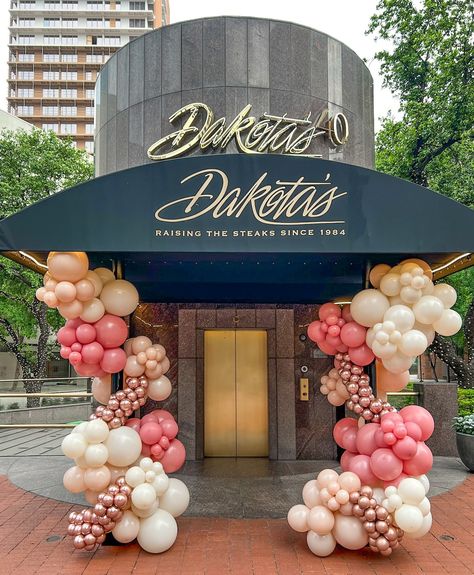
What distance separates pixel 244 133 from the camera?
9.19m

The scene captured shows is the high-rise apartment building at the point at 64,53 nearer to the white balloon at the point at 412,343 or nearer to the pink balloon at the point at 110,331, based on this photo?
the pink balloon at the point at 110,331

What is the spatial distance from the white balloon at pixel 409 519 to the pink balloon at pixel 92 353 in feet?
11.9

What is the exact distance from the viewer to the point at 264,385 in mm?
10281

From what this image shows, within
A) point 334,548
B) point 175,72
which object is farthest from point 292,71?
point 334,548

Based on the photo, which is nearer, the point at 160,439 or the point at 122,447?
the point at 122,447

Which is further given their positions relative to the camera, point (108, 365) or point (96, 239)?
point (108, 365)

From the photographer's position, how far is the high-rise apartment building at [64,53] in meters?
74.6

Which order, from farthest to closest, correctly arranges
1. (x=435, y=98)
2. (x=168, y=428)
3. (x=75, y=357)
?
(x=435, y=98), (x=168, y=428), (x=75, y=357)

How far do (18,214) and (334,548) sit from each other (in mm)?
4969

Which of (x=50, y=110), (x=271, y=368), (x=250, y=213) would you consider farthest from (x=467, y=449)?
(x=50, y=110)

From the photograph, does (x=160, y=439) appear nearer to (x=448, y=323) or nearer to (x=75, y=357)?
(x=75, y=357)

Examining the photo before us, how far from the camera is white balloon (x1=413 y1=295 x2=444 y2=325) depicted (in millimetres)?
5426

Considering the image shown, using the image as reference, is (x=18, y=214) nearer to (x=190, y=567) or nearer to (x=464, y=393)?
(x=190, y=567)

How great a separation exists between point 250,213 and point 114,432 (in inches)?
111
